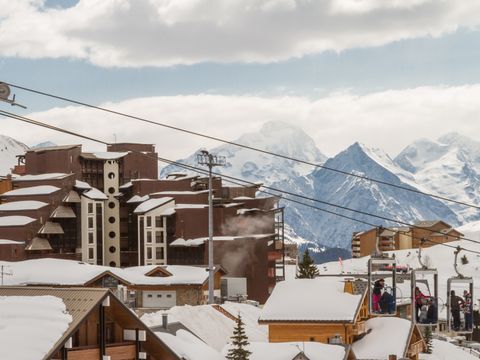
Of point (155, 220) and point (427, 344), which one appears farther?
point (155, 220)

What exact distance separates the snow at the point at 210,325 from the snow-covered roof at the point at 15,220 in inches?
1710

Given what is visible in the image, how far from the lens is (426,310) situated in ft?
121

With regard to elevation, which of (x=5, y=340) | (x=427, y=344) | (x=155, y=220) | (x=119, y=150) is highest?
(x=119, y=150)

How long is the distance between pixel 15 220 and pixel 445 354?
59.0 m

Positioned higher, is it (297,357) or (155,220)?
(155,220)

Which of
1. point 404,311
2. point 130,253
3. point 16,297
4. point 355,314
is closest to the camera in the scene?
point 16,297

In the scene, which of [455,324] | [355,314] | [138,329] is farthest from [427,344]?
[138,329]

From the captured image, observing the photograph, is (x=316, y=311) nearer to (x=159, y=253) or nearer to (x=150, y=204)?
(x=159, y=253)

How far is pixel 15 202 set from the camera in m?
118

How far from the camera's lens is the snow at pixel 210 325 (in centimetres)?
6682

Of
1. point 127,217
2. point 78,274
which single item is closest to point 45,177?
point 127,217

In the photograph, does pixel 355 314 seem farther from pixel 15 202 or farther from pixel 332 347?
pixel 15 202

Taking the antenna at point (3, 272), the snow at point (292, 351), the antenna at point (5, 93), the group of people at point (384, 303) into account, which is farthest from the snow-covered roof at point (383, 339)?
the antenna at point (3, 272)

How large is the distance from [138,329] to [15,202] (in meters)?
90.7
